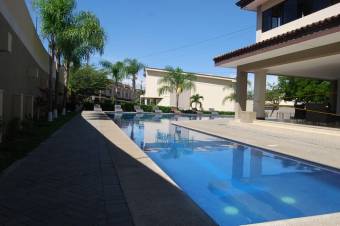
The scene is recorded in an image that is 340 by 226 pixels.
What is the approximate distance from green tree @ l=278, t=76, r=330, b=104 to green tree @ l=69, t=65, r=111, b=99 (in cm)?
2926

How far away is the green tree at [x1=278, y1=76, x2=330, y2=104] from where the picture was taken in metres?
29.7

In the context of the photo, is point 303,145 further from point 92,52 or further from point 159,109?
point 159,109

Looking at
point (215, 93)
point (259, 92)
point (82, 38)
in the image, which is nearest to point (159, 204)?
point (259, 92)

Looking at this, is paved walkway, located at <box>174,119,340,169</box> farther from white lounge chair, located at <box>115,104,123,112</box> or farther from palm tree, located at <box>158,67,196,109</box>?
palm tree, located at <box>158,67,196,109</box>

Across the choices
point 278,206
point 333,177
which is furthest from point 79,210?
point 333,177

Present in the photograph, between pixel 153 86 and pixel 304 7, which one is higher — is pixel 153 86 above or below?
below

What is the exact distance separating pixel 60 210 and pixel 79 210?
0.80 ft

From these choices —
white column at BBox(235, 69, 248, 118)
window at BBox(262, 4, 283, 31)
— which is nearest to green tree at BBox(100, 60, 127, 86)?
white column at BBox(235, 69, 248, 118)

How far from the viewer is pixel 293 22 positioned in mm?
17297

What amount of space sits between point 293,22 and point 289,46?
4.12m

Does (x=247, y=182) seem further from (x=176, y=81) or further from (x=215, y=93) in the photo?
(x=215, y=93)

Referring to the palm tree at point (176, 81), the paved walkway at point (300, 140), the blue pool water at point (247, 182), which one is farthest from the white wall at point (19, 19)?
the palm tree at point (176, 81)

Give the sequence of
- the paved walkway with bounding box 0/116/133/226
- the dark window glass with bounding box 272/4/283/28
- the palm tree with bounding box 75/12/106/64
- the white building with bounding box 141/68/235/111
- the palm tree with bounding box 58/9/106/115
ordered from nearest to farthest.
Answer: the paved walkway with bounding box 0/116/133/226
the dark window glass with bounding box 272/4/283/28
the palm tree with bounding box 58/9/106/115
the palm tree with bounding box 75/12/106/64
the white building with bounding box 141/68/235/111

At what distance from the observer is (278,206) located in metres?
6.07
